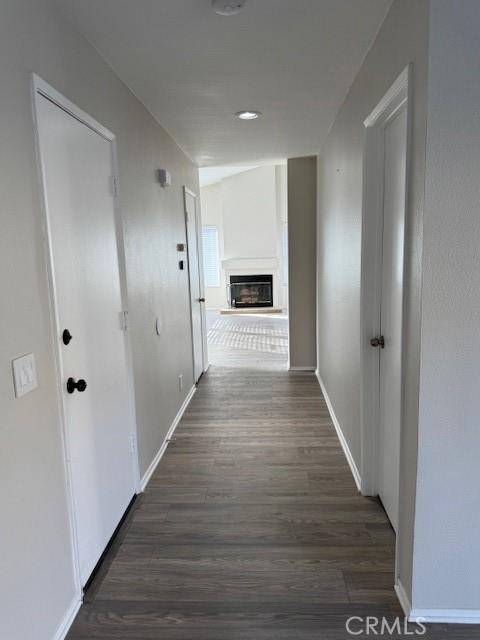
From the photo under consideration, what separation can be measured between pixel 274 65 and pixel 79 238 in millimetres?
1395

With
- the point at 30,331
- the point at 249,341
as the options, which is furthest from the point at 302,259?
the point at 30,331

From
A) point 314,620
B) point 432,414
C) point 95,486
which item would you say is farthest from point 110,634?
point 432,414

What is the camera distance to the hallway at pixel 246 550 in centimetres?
170

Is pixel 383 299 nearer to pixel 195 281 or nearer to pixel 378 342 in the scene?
pixel 378 342

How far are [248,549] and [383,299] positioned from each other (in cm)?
143

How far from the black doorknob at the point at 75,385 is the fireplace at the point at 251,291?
31.9 feet

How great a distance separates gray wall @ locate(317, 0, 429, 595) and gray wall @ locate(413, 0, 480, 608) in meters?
0.04

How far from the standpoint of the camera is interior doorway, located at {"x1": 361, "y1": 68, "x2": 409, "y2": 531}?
6.62 ft

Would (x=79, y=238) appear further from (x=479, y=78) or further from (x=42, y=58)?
(x=479, y=78)

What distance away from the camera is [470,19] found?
1.32 m

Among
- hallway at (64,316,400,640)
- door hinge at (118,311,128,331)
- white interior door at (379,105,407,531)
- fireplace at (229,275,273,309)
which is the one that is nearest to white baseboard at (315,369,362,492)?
hallway at (64,316,400,640)

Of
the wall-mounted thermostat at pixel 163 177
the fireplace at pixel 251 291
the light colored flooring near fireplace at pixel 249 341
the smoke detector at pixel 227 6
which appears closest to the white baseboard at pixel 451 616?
the smoke detector at pixel 227 6

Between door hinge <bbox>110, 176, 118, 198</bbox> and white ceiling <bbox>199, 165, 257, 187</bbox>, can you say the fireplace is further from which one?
door hinge <bbox>110, 176, 118, 198</bbox>

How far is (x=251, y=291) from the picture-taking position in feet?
37.7
